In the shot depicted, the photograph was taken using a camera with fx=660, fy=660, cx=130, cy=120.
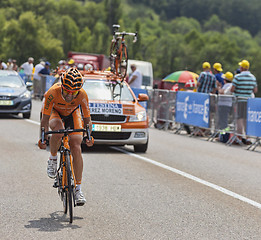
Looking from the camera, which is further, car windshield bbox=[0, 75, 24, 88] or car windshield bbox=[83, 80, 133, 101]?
car windshield bbox=[0, 75, 24, 88]

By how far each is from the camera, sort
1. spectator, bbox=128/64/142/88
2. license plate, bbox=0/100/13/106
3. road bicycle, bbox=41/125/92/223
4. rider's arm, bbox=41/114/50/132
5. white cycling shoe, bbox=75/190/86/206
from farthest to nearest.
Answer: spectator, bbox=128/64/142/88 < license plate, bbox=0/100/13/106 < rider's arm, bbox=41/114/50/132 < white cycling shoe, bbox=75/190/86/206 < road bicycle, bbox=41/125/92/223

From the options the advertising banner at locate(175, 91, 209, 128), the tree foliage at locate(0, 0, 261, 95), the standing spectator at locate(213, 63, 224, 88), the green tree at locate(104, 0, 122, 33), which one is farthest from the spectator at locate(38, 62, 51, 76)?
the green tree at locate(104, 0, 122, 33)

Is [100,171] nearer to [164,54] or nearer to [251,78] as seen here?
[251,78]

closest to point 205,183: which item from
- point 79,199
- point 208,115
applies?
point 79,199

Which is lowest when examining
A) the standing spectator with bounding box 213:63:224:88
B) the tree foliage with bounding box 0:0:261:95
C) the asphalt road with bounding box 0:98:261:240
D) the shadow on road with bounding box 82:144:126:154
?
the shadow on road with bounding box 82:144:126:154

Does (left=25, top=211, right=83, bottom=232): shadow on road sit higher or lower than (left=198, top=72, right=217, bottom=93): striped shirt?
lower

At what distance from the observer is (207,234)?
6484 millimetres

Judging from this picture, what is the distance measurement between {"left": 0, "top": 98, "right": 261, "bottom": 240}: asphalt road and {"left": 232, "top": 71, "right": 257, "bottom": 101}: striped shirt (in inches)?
105

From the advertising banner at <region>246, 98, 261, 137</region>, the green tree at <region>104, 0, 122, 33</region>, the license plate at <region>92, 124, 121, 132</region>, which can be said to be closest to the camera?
the license plate at <region>92, 124, 121, 132</region>

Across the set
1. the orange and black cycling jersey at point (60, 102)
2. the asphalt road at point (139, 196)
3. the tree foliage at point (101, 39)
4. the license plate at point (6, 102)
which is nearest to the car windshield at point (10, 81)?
the license plate at point (6, 102)

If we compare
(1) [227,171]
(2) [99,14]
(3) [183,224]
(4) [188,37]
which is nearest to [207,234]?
(3) [183,224]

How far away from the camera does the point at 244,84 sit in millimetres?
16766

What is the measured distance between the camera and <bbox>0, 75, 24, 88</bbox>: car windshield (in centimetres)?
2071

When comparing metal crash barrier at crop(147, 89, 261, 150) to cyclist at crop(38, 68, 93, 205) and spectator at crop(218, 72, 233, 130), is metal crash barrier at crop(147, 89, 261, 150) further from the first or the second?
cyclist at crop(38, 68, 93, 205)
